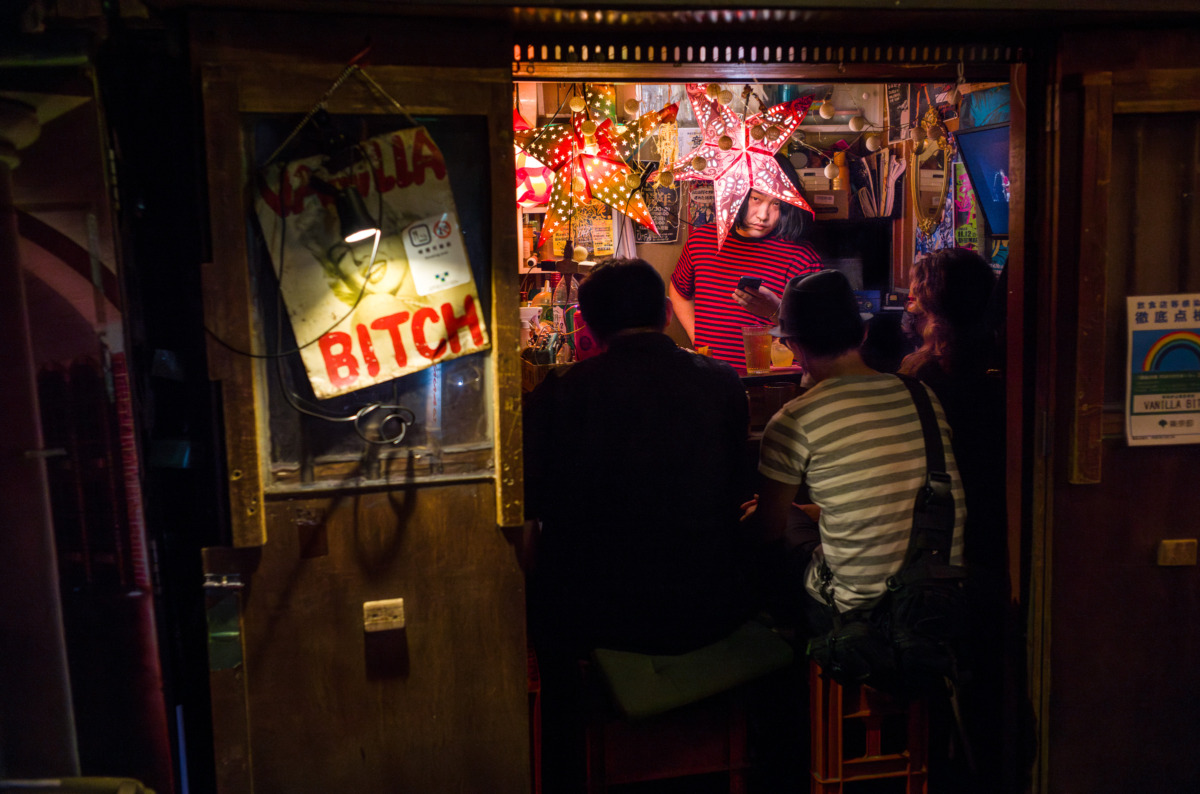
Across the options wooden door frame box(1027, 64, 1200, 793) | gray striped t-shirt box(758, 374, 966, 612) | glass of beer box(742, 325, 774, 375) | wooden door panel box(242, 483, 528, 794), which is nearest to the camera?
wooden door panel box(242, 483, 528, 794)

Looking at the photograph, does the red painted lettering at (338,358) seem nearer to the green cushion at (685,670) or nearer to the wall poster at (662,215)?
the green cushion at (685,670)

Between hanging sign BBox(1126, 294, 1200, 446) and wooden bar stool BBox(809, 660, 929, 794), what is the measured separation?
127 centimetres

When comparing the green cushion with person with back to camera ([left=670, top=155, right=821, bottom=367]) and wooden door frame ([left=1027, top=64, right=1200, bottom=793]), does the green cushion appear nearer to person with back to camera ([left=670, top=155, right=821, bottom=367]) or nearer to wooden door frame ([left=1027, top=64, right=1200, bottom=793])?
wooden door frame ([left=1027, top=64, right=1200, bottom=793])

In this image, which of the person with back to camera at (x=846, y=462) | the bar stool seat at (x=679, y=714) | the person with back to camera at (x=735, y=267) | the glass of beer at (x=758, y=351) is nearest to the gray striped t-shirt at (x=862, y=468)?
the person with back to camera at (x=846, y=462)

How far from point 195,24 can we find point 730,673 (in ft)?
8.61

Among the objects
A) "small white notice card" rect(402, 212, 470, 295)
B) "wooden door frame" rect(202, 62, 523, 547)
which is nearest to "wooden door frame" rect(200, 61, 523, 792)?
"wooden door frame" rect(202, 62, 523, 547)

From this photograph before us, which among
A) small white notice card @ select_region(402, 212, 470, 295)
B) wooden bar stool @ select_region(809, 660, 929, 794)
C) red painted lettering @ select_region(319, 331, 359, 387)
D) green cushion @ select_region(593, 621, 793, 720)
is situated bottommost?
wooden bar stool @ select_region(809, 660, 929, 794)

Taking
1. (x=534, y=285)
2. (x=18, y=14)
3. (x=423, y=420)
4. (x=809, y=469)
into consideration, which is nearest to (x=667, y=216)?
(x=534, y=285)

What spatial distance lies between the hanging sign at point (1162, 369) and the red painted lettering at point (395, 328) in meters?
2.47

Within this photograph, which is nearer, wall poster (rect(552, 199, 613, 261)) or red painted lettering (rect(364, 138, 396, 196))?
red painted lettering (rect(364, 138, 396, 196))

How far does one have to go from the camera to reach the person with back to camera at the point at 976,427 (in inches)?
122

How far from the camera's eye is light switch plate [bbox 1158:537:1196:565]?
2.83 metres

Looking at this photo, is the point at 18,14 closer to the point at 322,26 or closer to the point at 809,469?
the point at 322,26

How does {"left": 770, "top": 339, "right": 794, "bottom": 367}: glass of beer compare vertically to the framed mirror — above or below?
below
